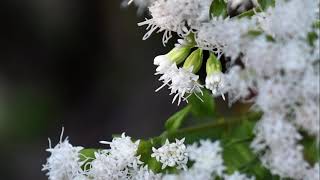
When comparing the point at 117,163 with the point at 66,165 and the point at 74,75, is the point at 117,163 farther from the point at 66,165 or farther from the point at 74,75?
the point at 74,75

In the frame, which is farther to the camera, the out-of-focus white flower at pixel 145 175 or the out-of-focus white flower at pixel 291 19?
the out-of-focus white flower at pixel 145 175

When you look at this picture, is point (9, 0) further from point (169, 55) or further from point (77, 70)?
point (169, 55)

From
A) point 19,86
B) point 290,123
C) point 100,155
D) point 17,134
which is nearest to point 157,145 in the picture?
point 100,155

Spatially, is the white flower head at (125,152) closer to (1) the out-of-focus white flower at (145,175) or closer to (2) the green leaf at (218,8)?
(1) the out-of-focus white flower at (145,175)

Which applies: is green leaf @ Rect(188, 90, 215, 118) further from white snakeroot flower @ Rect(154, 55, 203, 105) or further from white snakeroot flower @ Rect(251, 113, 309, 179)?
white snakeroot flower @ Rect(251, 113, 309, 179)

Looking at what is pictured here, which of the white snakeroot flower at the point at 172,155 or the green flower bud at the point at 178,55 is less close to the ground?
the green flower bud at the point at 178,55

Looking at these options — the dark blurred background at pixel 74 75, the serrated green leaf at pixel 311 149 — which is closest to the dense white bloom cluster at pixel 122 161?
the serrated green leaf at pixel 311 149

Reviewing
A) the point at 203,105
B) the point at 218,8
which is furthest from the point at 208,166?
the point at 203,105
